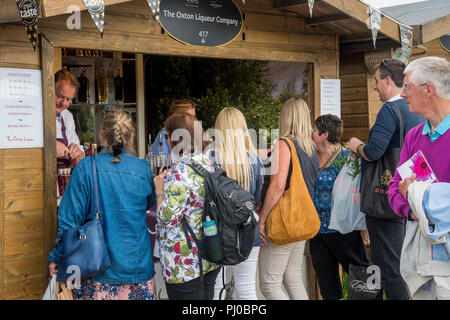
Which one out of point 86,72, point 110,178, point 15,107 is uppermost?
point 86,72

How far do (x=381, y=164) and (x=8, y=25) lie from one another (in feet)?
8.61

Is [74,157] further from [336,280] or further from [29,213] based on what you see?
[336,280]

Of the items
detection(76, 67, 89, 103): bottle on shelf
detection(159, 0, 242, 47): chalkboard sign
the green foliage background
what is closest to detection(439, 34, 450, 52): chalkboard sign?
the green foliage background

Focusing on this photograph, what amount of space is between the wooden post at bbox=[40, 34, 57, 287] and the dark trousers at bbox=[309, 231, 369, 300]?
2.04 meters

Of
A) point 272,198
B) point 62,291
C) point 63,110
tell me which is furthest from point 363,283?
point 63,110

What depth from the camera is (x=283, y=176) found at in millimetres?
3545

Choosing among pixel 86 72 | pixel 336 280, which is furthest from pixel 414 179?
pixel 86 72

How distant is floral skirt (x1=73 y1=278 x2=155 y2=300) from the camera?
2.87 metres

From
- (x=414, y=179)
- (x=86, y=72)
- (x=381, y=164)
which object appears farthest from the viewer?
(x=86, y=72)

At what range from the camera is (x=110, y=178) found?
286 cm

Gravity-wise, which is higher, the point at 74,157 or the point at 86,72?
the point at 86,72

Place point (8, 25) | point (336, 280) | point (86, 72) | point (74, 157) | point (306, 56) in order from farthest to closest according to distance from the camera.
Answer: point (86, 72), point (306, 56), point (336, 280), point (74, 157), point (8, 25)

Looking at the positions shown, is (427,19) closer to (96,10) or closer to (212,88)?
(212,88)

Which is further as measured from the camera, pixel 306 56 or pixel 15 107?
pixel 306 56
